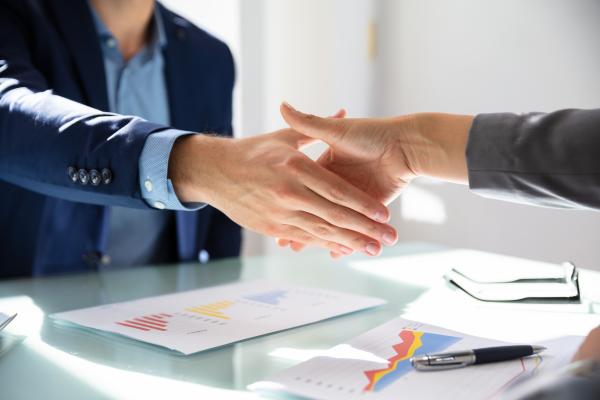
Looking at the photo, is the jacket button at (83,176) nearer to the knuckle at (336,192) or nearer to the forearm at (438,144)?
the knuckle at (336,192)

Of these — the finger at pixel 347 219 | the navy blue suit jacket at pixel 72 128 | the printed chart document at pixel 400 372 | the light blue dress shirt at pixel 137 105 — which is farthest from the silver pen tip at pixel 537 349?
the light blue dress shirt at pixel 137 105

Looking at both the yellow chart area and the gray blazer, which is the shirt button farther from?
the gray blazer

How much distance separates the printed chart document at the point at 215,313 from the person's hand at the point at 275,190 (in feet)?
0.38

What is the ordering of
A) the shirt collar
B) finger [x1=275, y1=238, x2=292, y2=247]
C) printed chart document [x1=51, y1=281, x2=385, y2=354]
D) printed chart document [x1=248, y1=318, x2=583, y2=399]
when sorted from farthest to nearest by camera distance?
the shirt collar < finger [x1=275, y1=238, x2=292, y2=247] < printed chart document [x1=51, y1=281, x2=385, y2=354] < printed chart document [x1=248, y1=318, x2=583, y2=399]

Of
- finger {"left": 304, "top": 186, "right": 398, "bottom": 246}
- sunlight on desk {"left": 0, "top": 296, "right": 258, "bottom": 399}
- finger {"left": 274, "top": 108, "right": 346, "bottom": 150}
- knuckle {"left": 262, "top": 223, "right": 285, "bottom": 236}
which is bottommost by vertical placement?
sunlight on desk {"left": 0, "top": 296, "right": 258, "bottom": 399}

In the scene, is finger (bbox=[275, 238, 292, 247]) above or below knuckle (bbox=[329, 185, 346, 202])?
below

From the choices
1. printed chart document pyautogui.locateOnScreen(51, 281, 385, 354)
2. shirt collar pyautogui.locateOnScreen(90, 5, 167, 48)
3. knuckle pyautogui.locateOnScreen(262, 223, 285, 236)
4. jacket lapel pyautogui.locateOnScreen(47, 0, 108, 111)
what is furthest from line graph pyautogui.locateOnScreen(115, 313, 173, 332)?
shirt collar pyautogui.locateOnScreen(90, 5, 167, 48)

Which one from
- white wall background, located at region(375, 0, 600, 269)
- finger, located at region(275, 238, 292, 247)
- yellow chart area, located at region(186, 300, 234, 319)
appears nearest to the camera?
yellow chart area, located at region(186, 300, 234, 319)

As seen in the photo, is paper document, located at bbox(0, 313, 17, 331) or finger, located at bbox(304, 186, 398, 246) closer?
paper document, located at bbox(0, 313, 17, 331)

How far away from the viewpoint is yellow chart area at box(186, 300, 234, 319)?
966 millimetres

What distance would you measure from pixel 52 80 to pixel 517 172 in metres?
1.09

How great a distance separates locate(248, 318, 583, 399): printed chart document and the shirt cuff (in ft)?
1.30

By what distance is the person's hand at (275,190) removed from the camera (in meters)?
1.00

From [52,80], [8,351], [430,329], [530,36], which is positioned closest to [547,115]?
[430,329]
